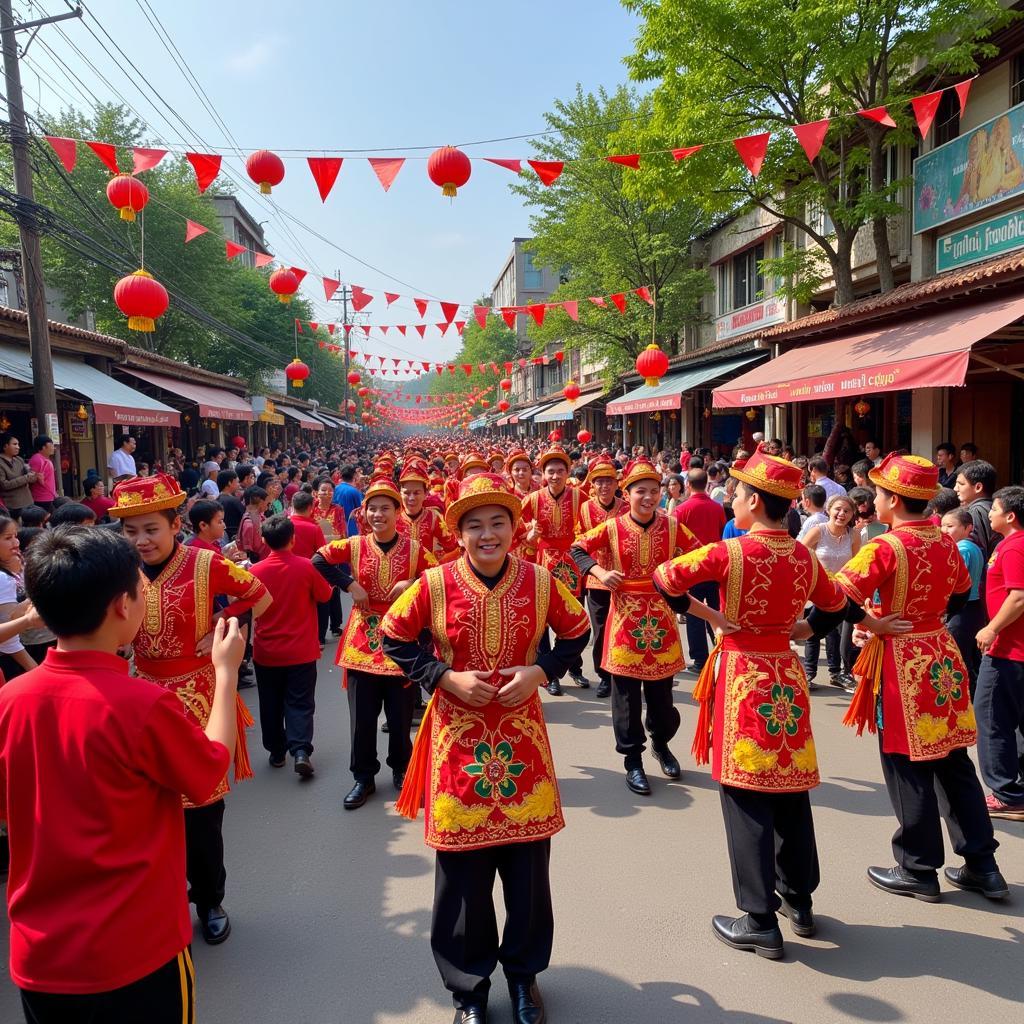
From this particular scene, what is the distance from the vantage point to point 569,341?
23125 mm

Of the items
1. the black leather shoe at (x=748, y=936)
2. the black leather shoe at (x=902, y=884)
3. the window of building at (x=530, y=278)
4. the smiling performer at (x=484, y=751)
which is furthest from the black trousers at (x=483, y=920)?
the window of building at (x=530, y=278)

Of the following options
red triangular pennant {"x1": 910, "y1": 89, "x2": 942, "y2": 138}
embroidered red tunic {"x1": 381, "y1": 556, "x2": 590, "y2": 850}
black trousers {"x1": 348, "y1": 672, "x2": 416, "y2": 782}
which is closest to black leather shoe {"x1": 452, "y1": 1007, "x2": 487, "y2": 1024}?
embroidered red tunic {"x1": 381, "y1": 556, "x2": 590, "y2": 850}

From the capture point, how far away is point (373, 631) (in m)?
4.46

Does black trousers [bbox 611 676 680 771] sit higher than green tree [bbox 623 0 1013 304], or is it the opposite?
green tree [bbox 623 0 1013 304]

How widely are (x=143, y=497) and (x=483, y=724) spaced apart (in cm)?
172

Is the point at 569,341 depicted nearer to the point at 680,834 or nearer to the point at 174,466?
the point at 174,466

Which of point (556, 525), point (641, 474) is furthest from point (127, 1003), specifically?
point (556, 525)

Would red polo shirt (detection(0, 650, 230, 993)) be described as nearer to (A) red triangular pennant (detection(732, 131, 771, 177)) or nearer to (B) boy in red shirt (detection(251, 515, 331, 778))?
(B) boy in red shirt (detection(251, 515, 331, 778))

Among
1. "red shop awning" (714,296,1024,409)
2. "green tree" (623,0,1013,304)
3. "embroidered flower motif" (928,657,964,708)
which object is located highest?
"green tree" (623,0,1013,304)

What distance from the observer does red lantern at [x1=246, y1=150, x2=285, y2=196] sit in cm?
728

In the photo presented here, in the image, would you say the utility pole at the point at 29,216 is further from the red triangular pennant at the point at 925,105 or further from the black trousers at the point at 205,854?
the red triangular pennant at the point at 925,105

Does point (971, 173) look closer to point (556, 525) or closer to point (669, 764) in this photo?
point (556, 525)

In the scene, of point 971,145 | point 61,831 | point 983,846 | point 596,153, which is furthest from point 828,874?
point 596,153

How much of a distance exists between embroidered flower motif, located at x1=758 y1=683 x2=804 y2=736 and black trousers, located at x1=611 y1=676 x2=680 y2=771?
61.3 inches
